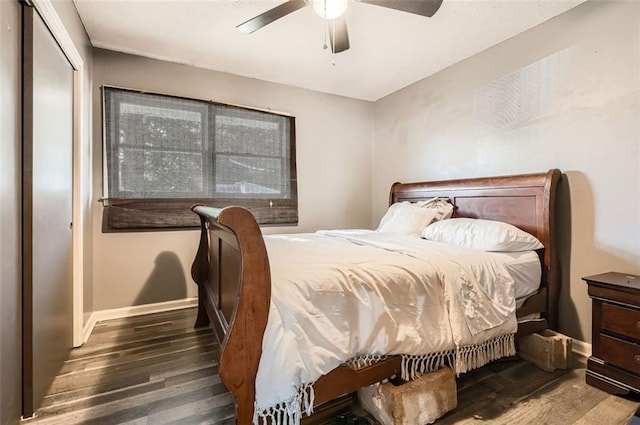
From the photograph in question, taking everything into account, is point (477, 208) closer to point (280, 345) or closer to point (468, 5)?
point (468, 5)

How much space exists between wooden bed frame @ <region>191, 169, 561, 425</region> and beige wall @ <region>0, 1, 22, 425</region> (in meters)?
0.84

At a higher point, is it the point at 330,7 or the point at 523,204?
the point at 330,7

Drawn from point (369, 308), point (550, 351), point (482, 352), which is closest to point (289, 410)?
point (369, 308)

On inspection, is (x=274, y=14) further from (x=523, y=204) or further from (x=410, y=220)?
(x=523, y=204)

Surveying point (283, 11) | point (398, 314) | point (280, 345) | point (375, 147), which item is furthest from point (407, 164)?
point (280, 345)

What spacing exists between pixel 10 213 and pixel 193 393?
1.25 meters

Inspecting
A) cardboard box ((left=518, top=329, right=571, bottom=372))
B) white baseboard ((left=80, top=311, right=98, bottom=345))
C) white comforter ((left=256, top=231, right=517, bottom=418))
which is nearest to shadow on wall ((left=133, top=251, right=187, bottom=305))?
white baseboard ((left=80, top=311, right=98, bottom=345))

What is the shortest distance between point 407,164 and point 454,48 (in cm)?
130

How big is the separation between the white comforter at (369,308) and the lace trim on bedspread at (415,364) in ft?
0.10

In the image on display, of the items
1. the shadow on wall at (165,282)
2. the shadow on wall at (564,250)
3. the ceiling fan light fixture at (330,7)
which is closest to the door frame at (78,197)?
the shadow on wall at (165,282)

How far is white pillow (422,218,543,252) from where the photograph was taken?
205 centimetres

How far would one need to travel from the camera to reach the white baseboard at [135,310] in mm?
2658

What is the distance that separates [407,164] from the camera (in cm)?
367

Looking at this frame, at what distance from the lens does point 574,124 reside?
7.16 ft
